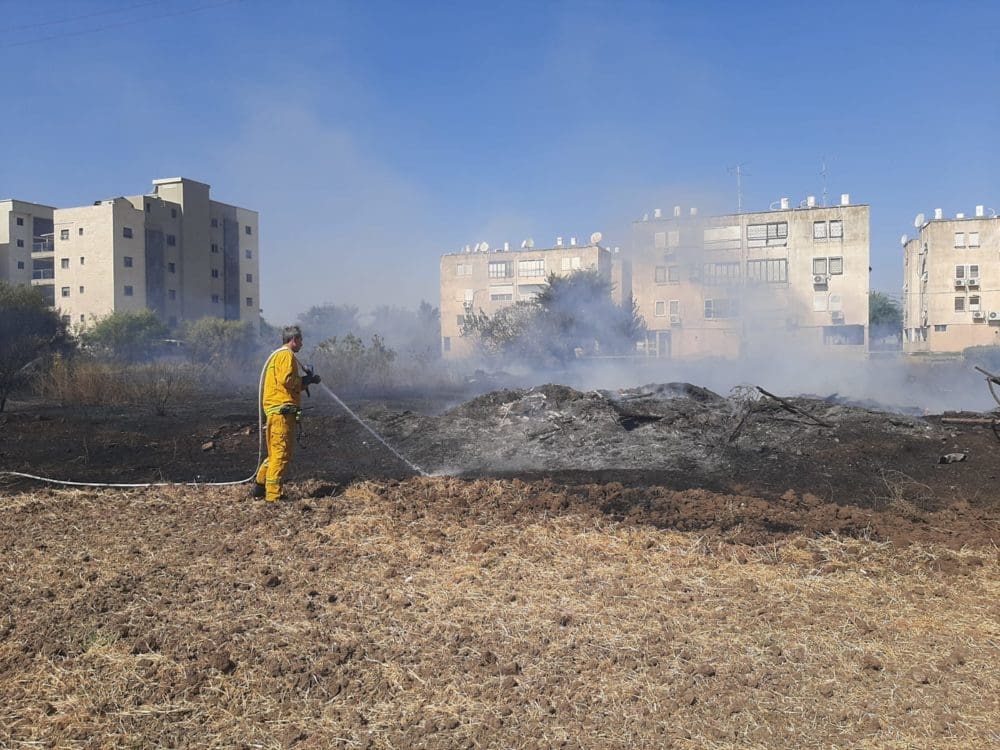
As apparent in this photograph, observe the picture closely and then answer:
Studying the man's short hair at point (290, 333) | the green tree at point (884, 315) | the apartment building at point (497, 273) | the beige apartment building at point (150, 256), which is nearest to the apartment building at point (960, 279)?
the green tree at point (884, 315)

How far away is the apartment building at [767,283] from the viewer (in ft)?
155

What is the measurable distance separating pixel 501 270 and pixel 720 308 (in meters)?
20.0

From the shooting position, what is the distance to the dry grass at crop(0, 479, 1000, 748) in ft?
10.9

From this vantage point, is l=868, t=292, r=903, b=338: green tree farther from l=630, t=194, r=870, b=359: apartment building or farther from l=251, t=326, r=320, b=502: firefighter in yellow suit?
l=251, t=326, r=320, b=502: firefighter in yellow suit

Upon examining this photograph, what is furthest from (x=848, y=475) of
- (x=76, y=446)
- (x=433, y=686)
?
(x=76, y=446)

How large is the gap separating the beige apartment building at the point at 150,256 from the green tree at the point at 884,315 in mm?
58361

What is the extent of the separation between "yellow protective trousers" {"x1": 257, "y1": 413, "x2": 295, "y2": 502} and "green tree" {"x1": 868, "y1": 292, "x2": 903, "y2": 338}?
231ft

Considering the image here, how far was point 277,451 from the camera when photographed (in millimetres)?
7438

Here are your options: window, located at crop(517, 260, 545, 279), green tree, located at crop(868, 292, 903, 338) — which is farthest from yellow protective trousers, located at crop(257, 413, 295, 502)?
green tree, located at crop(868, 292, 903, 338)

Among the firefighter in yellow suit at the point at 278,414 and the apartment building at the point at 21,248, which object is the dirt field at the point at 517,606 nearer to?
the firefighter in yellow suit at the point at 278,414

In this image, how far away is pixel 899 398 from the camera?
22.6 metres

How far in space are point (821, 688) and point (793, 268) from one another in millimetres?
50715

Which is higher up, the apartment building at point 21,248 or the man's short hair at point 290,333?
the apartment building at point 21,248

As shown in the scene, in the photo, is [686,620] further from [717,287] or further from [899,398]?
[717,287]
